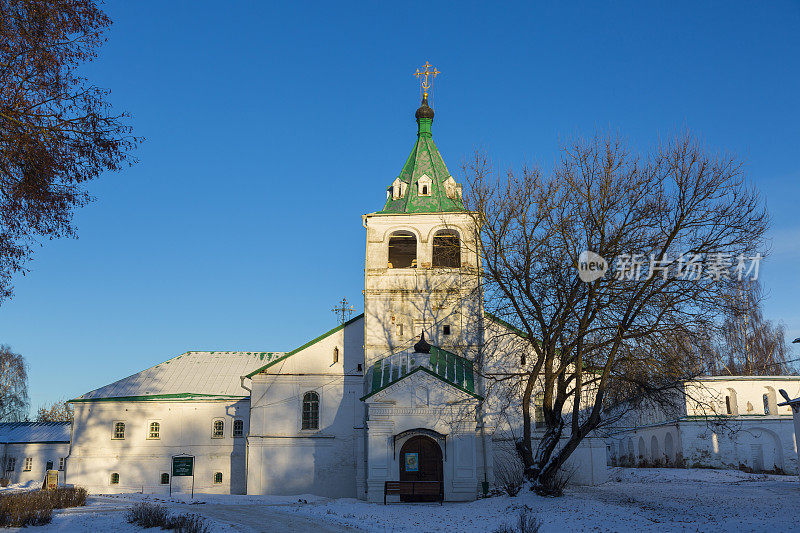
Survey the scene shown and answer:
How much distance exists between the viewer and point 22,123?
10328 millimetres

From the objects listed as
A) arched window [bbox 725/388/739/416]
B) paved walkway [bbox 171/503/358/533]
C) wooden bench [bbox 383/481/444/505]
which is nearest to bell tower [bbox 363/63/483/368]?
wooden bench [bbox 383/481/444/505]

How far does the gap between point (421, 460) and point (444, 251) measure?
877 centimetres

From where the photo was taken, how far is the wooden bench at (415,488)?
22.5 meters

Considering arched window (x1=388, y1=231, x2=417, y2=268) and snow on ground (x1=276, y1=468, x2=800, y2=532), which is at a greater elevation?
arched window (x1=388, y1=231, x2=417, y2=268)

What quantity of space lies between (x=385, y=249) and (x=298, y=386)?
7136 mm

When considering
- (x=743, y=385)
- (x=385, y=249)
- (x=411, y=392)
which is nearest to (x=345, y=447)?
(x=411, y=392)

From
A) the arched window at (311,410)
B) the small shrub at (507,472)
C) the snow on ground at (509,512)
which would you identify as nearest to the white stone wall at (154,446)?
the arched window at (311,410)

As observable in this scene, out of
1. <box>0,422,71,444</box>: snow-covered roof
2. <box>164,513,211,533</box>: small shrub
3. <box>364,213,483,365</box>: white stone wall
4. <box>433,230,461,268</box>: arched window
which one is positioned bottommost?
<box>164,513,211,533</box>: small shrub

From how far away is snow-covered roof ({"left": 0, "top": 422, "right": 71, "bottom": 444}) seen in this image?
44978mm

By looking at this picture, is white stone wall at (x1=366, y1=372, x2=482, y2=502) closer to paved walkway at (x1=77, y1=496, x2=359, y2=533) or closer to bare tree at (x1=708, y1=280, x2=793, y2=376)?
paved walkway at (x1=77, y1=496, x2=359, y2=533)

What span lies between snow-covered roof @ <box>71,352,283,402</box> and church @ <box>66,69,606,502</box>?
11.7 ft

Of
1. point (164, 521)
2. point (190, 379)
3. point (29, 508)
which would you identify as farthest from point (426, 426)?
point (190, 379)

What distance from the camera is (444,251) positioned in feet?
92.5

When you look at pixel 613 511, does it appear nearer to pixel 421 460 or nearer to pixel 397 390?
pixel 421 460
